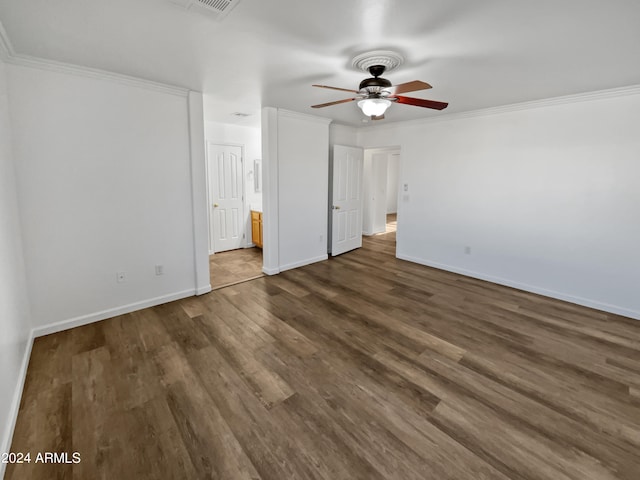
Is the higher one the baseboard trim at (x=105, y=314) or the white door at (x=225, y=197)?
the white door at (x=225, y=197)

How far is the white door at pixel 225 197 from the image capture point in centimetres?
550

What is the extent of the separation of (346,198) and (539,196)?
Result: 300 centimetres

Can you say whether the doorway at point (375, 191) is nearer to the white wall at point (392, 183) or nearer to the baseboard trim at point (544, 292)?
the baseboard trim at point (544, 292)

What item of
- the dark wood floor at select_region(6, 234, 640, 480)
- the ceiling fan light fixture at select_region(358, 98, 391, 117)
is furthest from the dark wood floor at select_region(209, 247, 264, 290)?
the ceiling fan light fixture at select_region(358, 98, 391, 117)

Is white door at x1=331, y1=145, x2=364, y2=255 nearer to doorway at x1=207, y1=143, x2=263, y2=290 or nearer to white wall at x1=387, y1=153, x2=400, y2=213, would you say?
doorway at x1=207, y1=143, x2=263, y2=290

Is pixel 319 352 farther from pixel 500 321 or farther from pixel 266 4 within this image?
pixel 266 4

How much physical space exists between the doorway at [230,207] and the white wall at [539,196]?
309 centimetres

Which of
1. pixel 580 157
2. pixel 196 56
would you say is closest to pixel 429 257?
pixel 580 157

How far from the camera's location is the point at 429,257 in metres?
5.09

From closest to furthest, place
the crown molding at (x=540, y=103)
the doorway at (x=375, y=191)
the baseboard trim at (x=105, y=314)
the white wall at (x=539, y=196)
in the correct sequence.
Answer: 1. the baseboard trim at (x=105, y=314)
2. the crown molding at (x=540, y=103)
3. the white wall at (x=539, y=196)
4. the doorway at (x=375, y=191)

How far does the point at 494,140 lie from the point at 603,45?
1961mm

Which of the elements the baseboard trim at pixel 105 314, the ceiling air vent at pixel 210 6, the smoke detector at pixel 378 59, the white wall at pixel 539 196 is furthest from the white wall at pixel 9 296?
the white wall at pixel 539 196

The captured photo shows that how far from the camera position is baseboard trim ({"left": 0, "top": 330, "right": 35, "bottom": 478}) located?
1574 mm

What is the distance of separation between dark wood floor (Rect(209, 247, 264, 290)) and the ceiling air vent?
307 cm
